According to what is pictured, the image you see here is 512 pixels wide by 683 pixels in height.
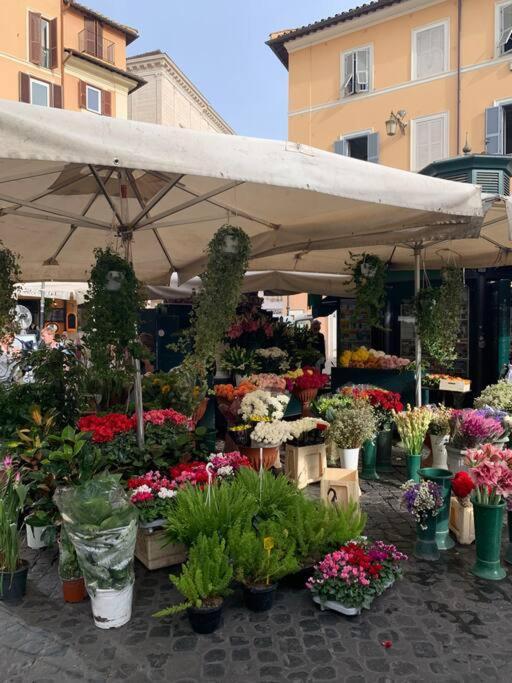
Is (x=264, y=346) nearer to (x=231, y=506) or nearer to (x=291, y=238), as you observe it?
(x=291, y=238)

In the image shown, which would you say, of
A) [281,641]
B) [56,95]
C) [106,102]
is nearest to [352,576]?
[281,641]

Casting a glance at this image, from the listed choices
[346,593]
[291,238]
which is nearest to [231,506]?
[346,593]

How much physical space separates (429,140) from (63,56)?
1582 cm

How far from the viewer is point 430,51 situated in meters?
16.8

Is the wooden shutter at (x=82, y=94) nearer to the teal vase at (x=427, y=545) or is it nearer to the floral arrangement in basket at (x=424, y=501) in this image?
the floral arrangement in basket at (x=424, y=501)

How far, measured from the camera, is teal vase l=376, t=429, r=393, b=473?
5590mm

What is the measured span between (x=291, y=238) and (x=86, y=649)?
3.68m

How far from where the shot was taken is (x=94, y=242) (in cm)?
559

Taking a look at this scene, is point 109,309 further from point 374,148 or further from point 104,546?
point 374,148

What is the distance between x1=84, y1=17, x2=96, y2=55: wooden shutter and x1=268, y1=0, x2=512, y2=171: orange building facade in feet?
29.1

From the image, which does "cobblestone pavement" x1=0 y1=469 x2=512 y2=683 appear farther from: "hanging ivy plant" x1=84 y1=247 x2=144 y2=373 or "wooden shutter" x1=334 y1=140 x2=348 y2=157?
"wooden shutter" x1=334 y1=140 x2=348 y2=157

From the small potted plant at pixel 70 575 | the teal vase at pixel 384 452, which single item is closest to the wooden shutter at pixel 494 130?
the teal vase at pixel 384 452

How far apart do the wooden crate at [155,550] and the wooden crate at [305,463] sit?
1609 mm

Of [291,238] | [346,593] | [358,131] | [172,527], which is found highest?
[358,131]
